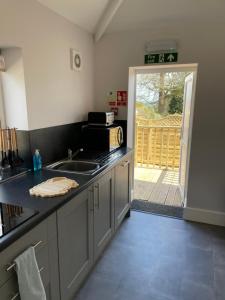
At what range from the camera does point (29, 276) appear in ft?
3.72

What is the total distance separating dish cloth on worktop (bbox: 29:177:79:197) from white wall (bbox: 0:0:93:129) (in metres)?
0.64

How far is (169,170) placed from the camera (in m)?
5.08

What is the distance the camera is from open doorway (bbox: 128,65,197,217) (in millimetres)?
3386

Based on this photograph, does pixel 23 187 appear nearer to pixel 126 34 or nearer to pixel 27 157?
pixel 27 157

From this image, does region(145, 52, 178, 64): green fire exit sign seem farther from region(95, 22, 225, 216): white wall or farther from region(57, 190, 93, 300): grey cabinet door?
region(57, 190, 93, 300): grey cabinet door

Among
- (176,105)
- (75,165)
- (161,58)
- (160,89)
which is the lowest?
(75,165)

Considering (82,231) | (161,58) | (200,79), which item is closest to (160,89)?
(161,58)

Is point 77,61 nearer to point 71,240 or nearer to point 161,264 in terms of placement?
point 71,240

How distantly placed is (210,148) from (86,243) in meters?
1.86

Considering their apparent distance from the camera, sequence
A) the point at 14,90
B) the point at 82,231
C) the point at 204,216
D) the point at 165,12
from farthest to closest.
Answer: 1. the point at 204,216
2. the point at 165,12
3. the point at 14,90
4. the point at 82,231

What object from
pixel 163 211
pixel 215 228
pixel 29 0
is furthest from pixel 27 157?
pixel 215 228

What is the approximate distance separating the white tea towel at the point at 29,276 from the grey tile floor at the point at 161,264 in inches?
32.0

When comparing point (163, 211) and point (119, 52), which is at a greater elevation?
point (119, 52)

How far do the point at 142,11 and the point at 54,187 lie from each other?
2.22m
